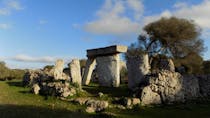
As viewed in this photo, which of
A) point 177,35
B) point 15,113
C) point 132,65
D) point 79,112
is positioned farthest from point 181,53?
point 15,113

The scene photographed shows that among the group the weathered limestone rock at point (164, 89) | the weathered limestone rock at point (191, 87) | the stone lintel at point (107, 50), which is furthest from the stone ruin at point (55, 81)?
the weathered limestone rock at point (191, 87)

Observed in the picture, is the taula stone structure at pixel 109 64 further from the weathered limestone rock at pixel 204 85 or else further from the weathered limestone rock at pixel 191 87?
the weathered limestone rock at pixel 191 87

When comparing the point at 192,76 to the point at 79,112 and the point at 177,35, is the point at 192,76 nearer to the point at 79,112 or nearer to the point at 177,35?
the point at 79,112

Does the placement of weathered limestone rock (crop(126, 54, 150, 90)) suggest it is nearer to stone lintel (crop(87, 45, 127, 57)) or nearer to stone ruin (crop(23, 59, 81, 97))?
stone ruin (crop(23, 59, 81, 97))

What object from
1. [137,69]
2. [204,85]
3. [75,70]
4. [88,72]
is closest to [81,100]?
[137,69]

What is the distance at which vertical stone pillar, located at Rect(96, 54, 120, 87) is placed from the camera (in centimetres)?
3556

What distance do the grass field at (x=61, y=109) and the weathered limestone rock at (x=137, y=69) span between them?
5.86 metres

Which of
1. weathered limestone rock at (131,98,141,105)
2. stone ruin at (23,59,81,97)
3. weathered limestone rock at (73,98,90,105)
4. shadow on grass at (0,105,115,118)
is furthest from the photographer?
stone ruin at (23,59,81,97)

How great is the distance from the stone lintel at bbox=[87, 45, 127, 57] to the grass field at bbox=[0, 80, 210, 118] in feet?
40.0

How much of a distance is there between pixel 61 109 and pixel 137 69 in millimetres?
10629

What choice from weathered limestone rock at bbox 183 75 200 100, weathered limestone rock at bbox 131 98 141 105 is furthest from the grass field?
weathered limestone rock at bbox 183 75 200 100

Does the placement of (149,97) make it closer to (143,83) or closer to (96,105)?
(143,83)

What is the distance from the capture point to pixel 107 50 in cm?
3691

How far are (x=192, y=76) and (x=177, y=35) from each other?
20778 millimetres
